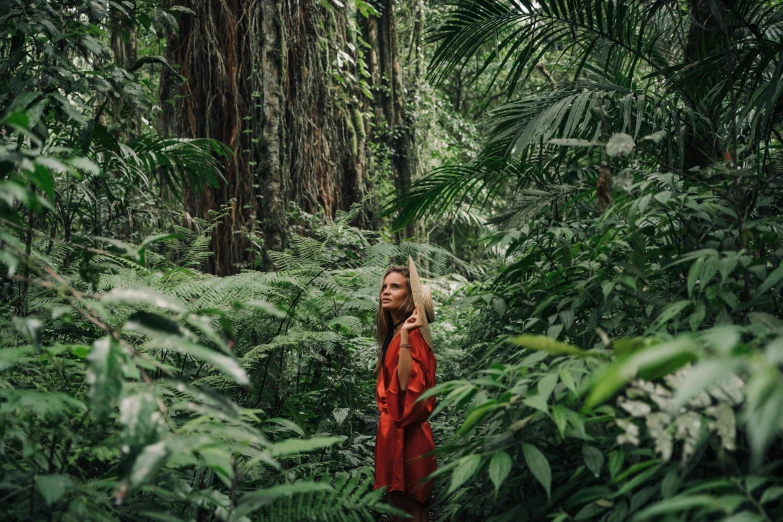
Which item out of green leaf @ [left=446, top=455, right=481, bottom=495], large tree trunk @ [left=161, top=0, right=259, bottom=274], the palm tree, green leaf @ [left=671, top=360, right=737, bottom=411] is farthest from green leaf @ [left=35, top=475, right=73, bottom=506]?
large tree trunk @ [left=161, top=0, right=259, bottom=274]

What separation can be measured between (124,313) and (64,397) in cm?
163

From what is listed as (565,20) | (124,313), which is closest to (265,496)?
(124,313)

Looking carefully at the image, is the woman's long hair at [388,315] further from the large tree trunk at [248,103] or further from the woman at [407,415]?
the large tree trunk at [248,103]

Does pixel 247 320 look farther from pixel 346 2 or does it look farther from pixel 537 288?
pixel 346 2

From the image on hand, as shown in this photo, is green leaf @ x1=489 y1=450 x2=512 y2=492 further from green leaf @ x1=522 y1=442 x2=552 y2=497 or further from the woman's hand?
the woman's hand

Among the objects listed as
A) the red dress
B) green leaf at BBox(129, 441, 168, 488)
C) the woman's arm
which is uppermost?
green leaf at BBox(129, 441, 168, 488)

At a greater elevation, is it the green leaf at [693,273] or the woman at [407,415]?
the green leaf at [693,273]

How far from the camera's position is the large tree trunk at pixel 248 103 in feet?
19.3

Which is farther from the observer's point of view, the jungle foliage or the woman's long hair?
the woman's long hair

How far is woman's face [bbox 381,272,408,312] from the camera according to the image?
153 inches

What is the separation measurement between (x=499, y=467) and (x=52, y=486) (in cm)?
109

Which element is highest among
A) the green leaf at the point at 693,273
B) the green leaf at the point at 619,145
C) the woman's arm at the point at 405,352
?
the green leaf at the point at 619,145

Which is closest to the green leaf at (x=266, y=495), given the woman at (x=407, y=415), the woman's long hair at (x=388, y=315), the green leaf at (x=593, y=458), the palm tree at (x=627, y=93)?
the green leaf at (x=593, y=458)

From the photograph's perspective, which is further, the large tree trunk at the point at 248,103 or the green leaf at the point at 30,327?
the large tree trunk at the point at 248,103
